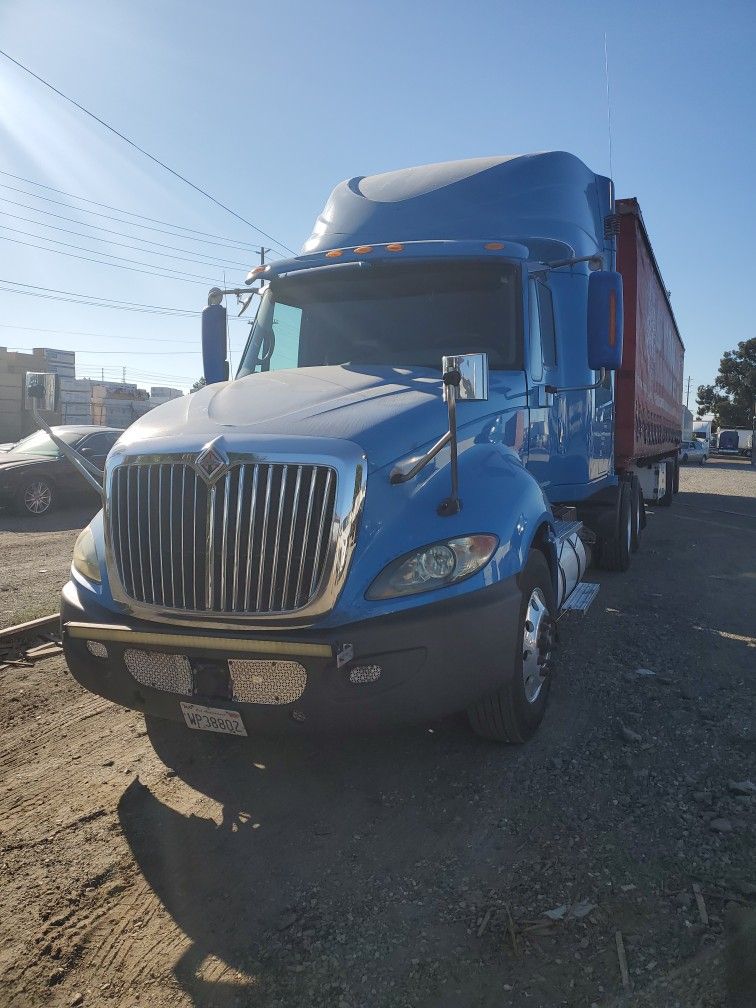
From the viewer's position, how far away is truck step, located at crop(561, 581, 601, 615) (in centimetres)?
552

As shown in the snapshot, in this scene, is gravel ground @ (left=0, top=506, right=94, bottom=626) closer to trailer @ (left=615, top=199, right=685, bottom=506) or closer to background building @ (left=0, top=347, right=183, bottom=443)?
trailer @ (left=615, top=199, right=685, bottom=506)

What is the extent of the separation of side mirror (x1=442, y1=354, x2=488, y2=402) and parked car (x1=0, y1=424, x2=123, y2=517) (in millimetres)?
10390

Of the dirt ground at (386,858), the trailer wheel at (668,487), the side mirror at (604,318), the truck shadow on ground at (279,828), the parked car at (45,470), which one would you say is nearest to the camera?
the dirt ground at (386,858)

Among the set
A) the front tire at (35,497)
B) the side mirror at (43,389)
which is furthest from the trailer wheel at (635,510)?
the front tire at (35,497)

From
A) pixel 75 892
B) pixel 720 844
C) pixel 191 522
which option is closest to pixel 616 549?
pixel 720 844

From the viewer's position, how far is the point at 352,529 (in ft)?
10.2

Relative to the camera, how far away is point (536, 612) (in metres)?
4.00

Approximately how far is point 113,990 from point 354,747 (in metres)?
1.82

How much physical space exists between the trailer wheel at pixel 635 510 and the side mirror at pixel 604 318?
4.10 meters

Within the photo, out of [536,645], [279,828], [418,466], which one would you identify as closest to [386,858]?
[279,828]

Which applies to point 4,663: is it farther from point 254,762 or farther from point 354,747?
point 354,747

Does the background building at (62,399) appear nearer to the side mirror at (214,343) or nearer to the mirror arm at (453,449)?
the side mirror at (214,343)

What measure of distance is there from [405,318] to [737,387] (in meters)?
76.9

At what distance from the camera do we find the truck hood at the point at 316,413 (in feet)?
10.9
